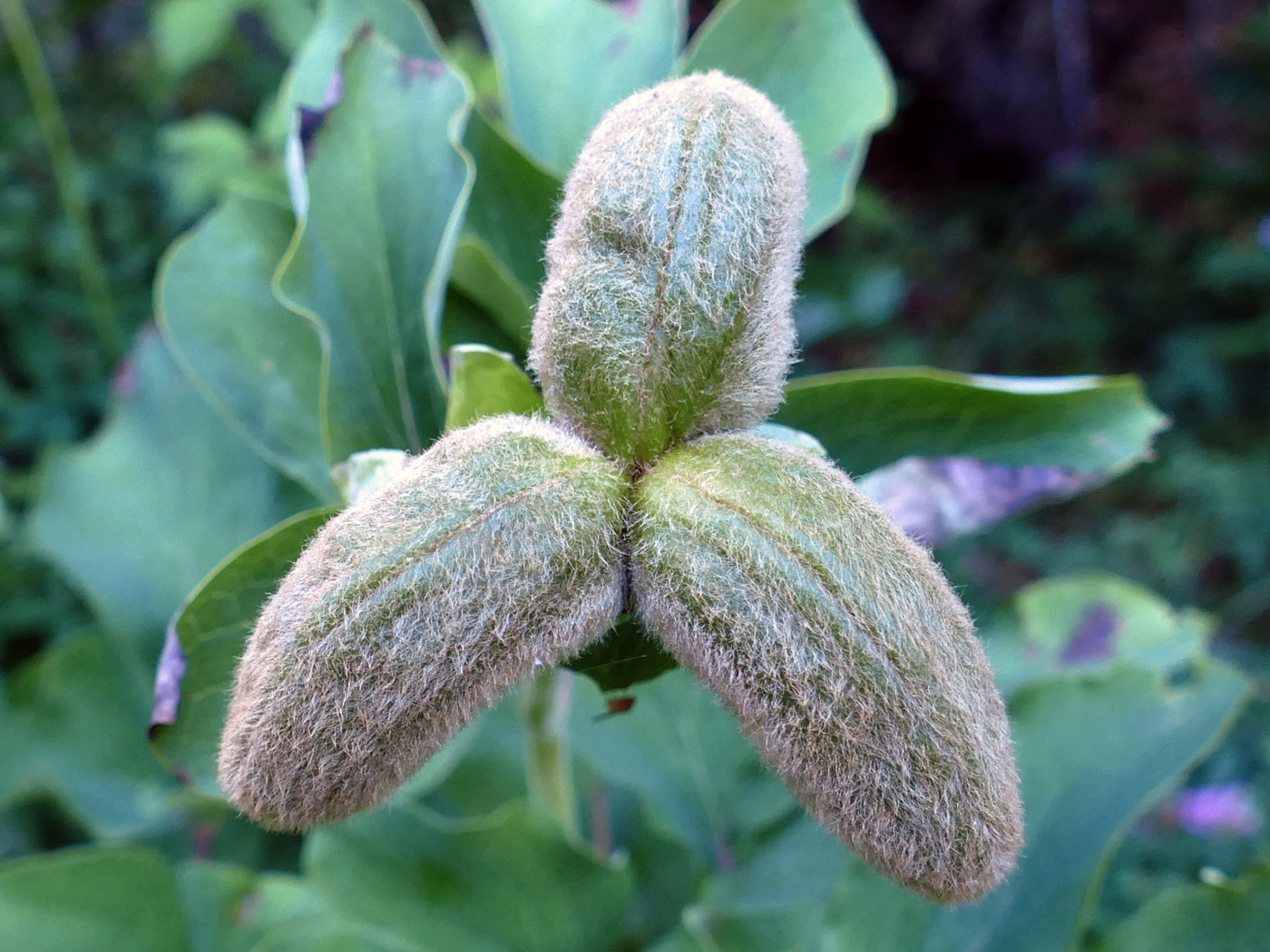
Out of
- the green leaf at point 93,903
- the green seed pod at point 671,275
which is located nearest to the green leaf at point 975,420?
the green seed pod at point 671,275

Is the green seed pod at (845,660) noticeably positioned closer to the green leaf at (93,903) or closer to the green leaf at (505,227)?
→ the green leaf at (505,227)

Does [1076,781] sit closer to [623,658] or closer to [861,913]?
[861,913]

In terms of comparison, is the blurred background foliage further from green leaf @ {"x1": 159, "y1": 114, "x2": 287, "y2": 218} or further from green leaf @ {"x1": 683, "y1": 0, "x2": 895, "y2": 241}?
green leaf @ {"x1": 683, "y1": 0, "x2": 895, "y2": 241}

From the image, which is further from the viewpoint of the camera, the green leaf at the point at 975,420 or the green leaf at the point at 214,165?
A: the green leaf at the point at 214,165

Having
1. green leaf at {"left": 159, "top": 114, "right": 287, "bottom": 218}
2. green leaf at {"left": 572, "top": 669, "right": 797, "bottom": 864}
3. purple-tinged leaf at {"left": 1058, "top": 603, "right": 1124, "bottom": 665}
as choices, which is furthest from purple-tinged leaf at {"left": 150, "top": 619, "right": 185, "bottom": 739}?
green leaf at {"left": 159, "top": 114, "right": 287, "bottom": 218}

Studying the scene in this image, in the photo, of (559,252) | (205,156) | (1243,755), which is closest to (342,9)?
(559,252)

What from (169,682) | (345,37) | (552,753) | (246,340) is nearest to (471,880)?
(552,753)

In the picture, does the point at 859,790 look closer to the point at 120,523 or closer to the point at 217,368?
the point at 217,368
